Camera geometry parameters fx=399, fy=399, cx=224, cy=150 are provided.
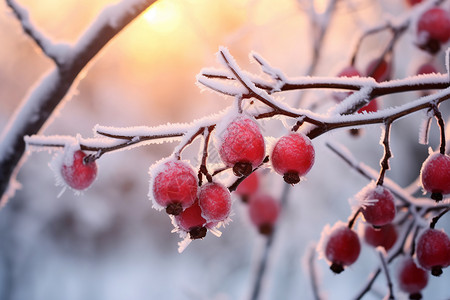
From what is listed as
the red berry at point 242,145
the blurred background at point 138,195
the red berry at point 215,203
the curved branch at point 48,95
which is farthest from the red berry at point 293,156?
the blurred background at point 138,195

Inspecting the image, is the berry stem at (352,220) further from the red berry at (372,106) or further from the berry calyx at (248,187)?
the berry calyx at (248,187)

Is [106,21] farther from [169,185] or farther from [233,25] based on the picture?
[233,25]

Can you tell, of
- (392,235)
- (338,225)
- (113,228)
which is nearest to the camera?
(338,225)

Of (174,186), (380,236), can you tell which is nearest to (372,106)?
(380,236)

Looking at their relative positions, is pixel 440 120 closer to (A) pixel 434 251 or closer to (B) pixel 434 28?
(A) pixel 434 251

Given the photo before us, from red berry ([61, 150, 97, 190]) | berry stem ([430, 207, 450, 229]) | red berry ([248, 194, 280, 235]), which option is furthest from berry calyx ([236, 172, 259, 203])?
red berry ([61, 150, 97, 190])

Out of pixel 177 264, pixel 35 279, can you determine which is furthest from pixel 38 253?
pixel 177 264
